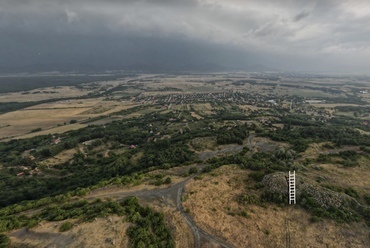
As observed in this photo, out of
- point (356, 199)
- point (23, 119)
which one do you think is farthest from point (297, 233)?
point (23, 119)

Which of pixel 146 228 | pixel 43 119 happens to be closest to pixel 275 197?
pixel 146 228

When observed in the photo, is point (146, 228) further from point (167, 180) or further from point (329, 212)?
point (329, 212)

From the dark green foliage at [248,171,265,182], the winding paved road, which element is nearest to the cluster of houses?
the winding paved road

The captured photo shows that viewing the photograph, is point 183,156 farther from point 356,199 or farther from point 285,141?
point 356,199

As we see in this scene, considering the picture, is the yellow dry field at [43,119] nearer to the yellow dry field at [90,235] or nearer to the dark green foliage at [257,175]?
the yellow dry field at [90,235]

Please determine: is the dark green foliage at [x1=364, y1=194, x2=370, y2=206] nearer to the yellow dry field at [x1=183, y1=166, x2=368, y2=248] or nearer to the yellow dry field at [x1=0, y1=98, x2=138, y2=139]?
the yellow dry field at [x1=183, y1=166, x2=368, y2=248]
